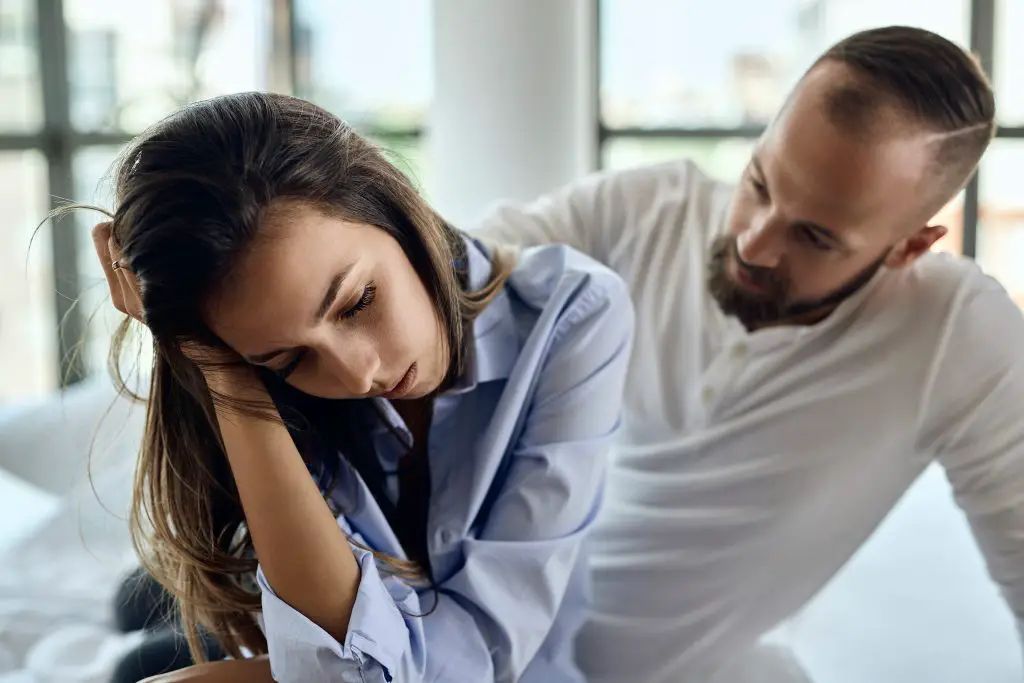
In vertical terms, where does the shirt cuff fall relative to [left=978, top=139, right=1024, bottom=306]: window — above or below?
below

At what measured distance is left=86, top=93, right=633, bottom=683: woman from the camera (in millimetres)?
876

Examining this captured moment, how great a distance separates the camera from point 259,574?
1.00 meters

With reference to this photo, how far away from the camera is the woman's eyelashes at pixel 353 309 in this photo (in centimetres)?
93

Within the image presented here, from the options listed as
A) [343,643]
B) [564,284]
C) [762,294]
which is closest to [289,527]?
[343,643]

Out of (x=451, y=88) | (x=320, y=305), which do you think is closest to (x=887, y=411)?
(x=320, y=305)

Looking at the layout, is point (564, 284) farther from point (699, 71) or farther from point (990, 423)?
point (699, 71)

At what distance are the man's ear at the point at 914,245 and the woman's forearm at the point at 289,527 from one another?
726 mm

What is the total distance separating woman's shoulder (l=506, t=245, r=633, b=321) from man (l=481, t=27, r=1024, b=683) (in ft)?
0.61

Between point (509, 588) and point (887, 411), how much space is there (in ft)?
1.74

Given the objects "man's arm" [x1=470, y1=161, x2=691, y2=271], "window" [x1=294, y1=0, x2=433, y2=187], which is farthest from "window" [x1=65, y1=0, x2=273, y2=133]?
"man's arm" [x1=470, y1=161, x2=691, y2=271]

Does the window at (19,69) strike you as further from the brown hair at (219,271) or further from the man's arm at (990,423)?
the man's arm at (990,423)

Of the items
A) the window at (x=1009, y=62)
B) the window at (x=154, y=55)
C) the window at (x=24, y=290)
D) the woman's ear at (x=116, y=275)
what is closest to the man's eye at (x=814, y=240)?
the woman's ear at (x=116, y=275)

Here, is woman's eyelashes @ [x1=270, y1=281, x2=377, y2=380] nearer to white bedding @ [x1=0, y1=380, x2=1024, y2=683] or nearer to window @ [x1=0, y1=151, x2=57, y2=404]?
white bedding @ [x1=0, y1=380, x2=1024, y2=683]

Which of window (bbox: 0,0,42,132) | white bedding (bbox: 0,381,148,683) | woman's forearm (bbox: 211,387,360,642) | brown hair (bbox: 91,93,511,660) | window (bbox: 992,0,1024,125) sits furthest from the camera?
window (bbox: 0,0,42,132)
